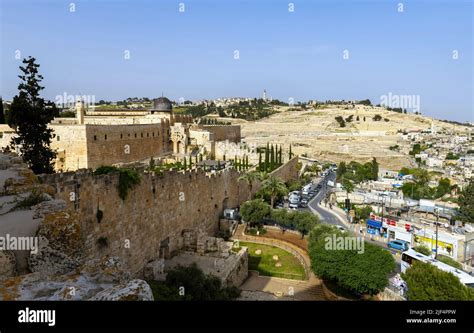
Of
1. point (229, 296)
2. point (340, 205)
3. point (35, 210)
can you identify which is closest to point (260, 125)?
point (340, 205)

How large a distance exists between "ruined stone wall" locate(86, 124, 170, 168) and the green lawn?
1357 cm

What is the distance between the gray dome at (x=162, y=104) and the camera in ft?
138

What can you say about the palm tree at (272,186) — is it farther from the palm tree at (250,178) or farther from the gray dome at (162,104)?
the gray dome at (162,104)

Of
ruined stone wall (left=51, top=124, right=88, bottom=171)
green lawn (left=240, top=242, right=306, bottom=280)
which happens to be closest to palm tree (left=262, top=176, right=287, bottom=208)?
green lawn (left=240, top=242, right=306, bottom=280)

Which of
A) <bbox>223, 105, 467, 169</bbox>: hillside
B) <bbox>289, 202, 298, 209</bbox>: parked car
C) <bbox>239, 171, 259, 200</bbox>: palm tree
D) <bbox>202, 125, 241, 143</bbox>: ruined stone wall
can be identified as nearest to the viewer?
<bbox>239, 171, 259, 200</bbox>: palm tree

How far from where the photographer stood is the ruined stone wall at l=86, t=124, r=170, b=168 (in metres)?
27.5

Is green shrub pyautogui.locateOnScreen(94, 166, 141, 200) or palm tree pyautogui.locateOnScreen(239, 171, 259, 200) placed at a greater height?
green shrub pyautogui.locateOnScreen(94, 166, 141, 200)

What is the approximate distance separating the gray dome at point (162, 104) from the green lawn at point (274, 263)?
83.2ft

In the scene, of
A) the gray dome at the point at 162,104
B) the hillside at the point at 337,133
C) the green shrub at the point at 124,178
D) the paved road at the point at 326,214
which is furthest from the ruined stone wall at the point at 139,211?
the hillside at the point at 337,133

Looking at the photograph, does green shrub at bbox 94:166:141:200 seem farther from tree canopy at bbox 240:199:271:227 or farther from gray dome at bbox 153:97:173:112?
gray dome at bbox 153:97:173:112

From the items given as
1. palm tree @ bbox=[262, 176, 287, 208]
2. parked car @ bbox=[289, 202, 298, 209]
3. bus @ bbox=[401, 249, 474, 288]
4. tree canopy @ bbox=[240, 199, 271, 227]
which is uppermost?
palm tree @ bbox=[262, 176, 287, 208]

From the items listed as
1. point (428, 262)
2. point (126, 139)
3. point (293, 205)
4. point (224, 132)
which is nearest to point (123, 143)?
point (126, 139)
